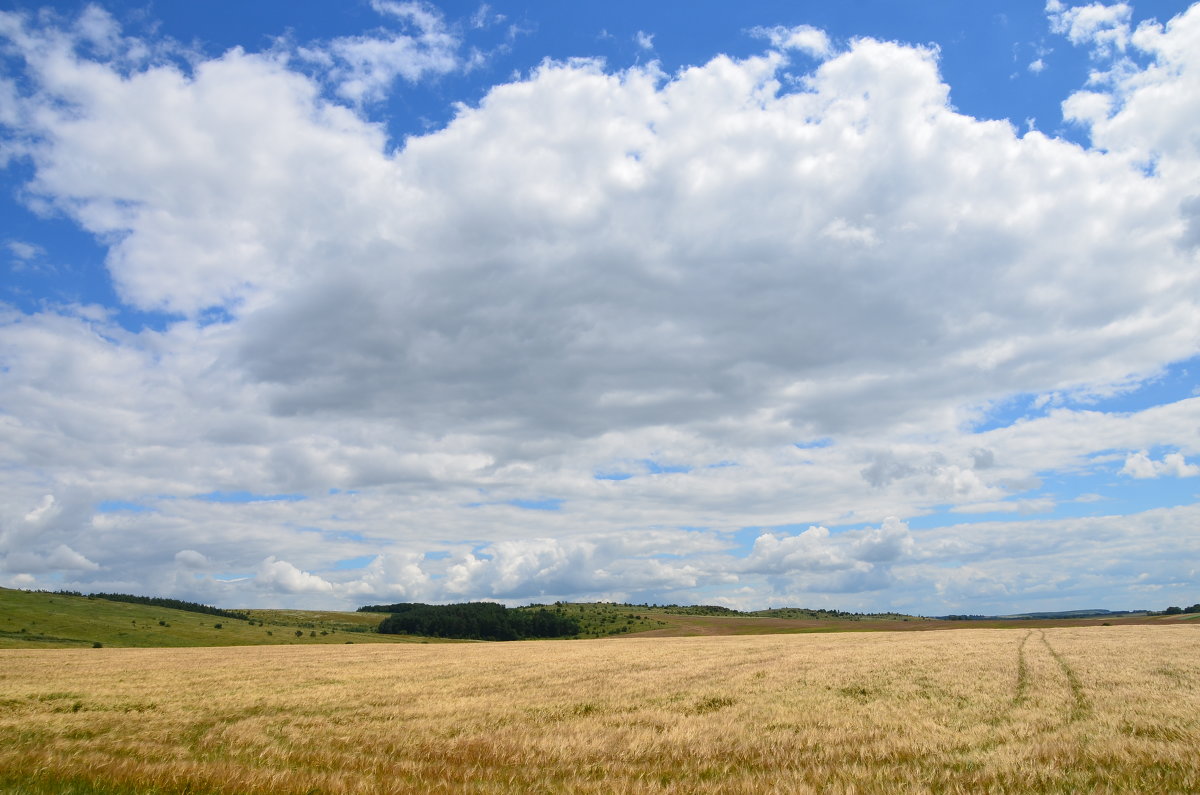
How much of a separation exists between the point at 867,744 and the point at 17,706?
26.6m

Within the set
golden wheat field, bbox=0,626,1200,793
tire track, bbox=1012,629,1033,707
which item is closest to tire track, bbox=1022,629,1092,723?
golden wheat field, bbox=0,626,1200,793

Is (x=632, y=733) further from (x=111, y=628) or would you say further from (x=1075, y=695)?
(x=111, y=628)

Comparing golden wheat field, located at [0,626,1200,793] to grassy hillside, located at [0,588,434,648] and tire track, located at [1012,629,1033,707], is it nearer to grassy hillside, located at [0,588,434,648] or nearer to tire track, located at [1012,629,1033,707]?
tire track, located at [1012,629,1033,707]

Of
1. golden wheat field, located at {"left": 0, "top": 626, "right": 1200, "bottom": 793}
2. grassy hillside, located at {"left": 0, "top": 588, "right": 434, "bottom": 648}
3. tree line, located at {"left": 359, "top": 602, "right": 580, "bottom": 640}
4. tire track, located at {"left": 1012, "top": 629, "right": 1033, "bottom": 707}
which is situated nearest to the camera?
golden wheat field, located at {"left": 0, "top": 626, "right": 1200, "bottom": 793}

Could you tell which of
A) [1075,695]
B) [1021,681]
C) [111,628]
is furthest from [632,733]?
[111,628]

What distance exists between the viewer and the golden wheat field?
10.9 metres

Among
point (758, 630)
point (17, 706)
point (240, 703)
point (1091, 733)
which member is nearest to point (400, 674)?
point (240, 703)

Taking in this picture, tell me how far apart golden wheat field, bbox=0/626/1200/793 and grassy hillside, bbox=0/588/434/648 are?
81151mm

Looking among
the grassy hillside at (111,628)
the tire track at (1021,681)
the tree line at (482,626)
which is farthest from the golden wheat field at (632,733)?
the tree line at (482,626)

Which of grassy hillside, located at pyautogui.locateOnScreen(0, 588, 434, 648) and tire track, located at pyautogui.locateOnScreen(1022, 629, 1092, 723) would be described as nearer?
tire track, located at pyautogui.locateOnScreen(1022, 629, 1092, 723)

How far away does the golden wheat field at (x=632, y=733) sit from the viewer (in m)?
10.9

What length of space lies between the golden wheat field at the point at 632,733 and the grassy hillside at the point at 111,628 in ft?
266

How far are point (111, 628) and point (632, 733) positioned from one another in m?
122

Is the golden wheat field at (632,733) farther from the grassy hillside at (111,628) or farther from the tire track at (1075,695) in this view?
the grassy hillside at (111,628)
